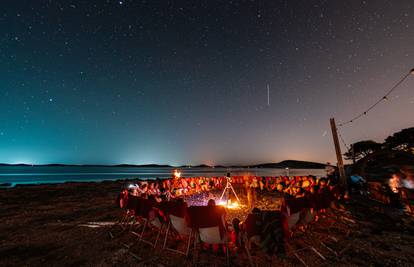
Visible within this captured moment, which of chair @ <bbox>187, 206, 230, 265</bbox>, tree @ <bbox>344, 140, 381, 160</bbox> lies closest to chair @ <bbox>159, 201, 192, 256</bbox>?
chair @ <bbox>187, 206, 230, 265</bbox>

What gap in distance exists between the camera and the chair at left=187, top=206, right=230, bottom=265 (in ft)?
12.3

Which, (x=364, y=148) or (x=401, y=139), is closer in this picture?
(x=401, y=139)

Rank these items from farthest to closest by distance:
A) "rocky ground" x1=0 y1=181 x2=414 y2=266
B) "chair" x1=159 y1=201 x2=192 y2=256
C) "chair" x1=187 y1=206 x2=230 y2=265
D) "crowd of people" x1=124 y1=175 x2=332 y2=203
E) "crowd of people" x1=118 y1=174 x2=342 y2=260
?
"crowd of people" x1=124 y1=175 x2=332 y2=203, "crowd of people" x1=118 y1=174 x2=342 y2=260, "chair" x1=159 y1=201 x2=192 y2=256, "rocky ground" x1=0 y1=181 x2=414 y2=266, "chair" x1=187 y1=206 x2=230 y2=265

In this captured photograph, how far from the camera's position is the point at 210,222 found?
3781 mm

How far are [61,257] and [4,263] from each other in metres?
A: 1.10

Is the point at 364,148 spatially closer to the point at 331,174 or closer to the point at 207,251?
the point at 331,174

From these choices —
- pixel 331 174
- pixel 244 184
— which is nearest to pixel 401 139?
pixel 331 174

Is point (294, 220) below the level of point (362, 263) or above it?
A: above

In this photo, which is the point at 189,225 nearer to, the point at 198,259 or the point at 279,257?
the point at 198,259

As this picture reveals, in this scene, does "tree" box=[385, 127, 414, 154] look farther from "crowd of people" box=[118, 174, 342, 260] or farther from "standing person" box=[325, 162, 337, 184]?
"crowd of people" box=[118, 174, 342, 260]

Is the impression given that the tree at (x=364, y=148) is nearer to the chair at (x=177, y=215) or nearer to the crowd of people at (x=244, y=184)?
the crowd of people at (x=244, y=184)

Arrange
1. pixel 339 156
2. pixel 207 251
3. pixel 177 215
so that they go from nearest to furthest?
1. pixel 177 215
2. pixel 207 251
3. pixel 339 156

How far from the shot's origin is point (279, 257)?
4.02m

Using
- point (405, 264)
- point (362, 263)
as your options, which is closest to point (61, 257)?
point (362, 263)
